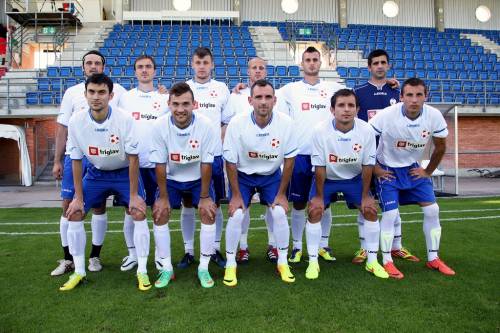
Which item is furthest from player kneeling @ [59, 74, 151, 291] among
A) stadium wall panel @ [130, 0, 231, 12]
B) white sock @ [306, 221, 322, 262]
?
stadium wall panel @ [130, 0, 231, 12]

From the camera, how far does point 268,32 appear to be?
24172mm

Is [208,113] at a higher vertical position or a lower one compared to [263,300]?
higher

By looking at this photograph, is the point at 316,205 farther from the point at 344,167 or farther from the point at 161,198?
the point at 161,198

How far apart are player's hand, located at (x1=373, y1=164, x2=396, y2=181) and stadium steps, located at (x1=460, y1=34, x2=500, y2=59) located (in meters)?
25.4

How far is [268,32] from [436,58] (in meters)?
9.84

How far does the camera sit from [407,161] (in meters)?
4.45

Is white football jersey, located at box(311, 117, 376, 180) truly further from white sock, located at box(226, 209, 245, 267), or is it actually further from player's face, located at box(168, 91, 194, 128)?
player's face, located at box(168, 91, 194, 128)

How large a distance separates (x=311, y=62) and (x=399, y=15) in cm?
2638

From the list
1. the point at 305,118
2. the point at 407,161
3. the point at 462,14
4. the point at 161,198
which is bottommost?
the point at 161,198

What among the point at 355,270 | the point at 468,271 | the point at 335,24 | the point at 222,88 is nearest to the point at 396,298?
the point at 355,270

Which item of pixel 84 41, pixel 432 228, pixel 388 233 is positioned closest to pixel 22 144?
pixel 84 41

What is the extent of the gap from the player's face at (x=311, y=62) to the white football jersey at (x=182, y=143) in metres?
1.47

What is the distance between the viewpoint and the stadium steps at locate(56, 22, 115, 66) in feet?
65.1

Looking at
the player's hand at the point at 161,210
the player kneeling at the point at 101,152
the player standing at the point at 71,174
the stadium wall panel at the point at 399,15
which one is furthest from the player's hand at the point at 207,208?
the stadium wall panel at the point at 399,15
